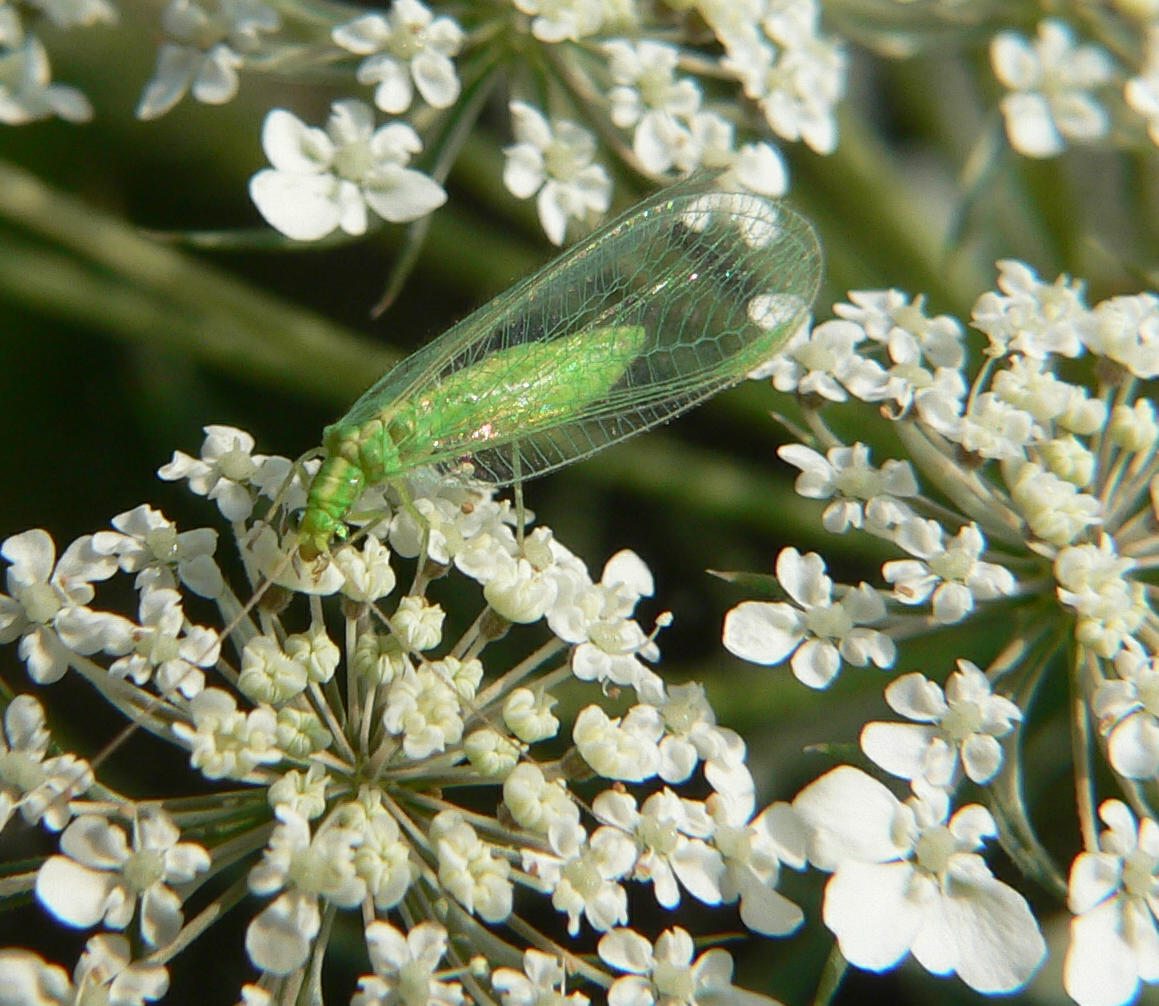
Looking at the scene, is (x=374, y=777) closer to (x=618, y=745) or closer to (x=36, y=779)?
(x=618, y=745)

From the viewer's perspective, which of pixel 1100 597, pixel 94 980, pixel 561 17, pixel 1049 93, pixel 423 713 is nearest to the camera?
pixel 94 980

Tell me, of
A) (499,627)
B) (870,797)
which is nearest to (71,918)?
(499,627)

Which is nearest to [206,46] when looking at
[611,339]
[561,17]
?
[561,17]

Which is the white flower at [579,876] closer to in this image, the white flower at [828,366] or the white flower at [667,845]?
the white flower at [667,845]

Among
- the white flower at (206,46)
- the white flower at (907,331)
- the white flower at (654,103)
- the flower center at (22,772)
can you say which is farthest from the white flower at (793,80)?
the flower center at (22,772)

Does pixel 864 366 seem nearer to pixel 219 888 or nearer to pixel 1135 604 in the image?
pixel 1135 604

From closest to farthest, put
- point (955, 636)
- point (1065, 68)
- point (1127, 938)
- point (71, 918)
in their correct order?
point (71, 918)
point (1127, 938)
point (955, 636)
point (1065, 68)
